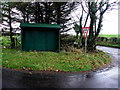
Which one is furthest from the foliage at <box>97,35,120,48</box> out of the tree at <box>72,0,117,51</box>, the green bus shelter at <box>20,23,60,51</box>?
the green bus shelter at <box>20,23,60,51</box>

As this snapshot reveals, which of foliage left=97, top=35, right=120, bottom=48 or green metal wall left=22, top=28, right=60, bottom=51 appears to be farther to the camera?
foliage left=97, top=35, right=120, bottom=48

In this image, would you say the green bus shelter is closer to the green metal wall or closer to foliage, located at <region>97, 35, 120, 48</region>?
the green metal wall

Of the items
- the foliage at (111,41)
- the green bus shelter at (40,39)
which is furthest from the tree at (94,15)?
the foliage at (111,41)

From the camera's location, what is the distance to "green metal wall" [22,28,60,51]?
34.7 ft

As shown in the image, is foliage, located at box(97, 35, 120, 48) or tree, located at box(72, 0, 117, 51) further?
foliage, located at box(97, 35, 120, 48)

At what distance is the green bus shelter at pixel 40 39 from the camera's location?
1056 cm

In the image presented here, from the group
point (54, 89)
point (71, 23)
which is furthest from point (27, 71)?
point (71, 23)

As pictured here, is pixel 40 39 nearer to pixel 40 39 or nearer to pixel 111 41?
pixel 40 39

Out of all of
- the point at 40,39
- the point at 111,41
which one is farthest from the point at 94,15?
the point at 111,41

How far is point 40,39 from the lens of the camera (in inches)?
421

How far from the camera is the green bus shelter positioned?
1056cm

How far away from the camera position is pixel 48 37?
35.3 feet

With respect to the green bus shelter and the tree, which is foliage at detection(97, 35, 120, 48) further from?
the green bus shelter

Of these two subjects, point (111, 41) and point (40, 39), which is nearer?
point (40, 39)
